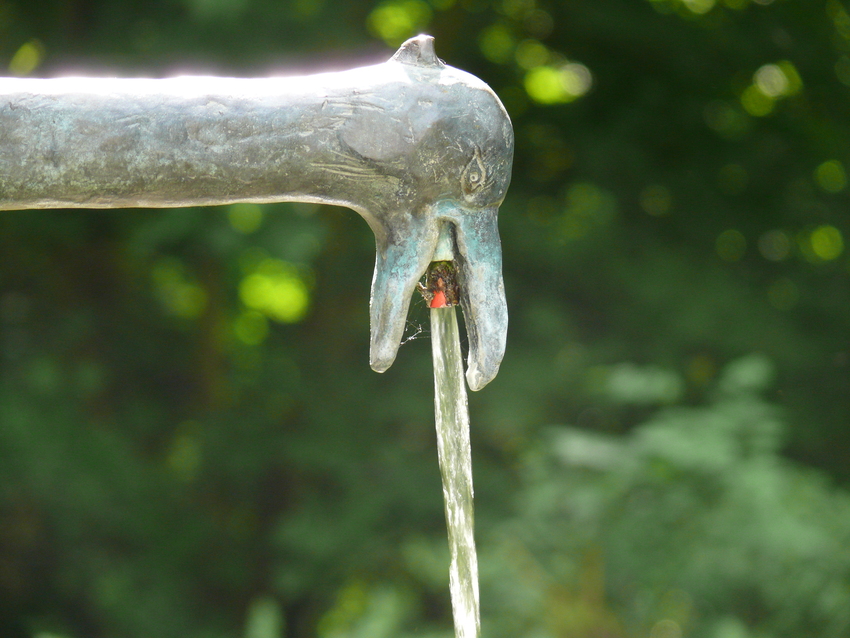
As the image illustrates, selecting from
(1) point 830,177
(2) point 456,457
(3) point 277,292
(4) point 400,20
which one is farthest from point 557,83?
(2) point 456,457

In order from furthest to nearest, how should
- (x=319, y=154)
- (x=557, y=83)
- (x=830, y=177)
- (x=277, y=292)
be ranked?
(x=277, y=292) < (x=557, y=83) < (x=830, y=177) < (x=319, y=154)

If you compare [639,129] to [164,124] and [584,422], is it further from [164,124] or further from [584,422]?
[164,124]

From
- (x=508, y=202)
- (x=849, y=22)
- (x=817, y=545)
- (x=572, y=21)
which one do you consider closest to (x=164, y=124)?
(x=817, y=545)

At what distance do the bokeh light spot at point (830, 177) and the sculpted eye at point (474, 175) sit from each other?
2.54 m

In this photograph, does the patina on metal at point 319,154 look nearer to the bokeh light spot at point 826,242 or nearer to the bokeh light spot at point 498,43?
the bokeh light spot at point 498,43

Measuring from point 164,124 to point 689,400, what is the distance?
250cm

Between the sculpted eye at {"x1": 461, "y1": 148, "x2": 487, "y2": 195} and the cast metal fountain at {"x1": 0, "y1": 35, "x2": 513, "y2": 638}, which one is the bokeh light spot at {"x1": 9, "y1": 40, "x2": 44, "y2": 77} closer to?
the cast metal fountain at {"x1": 0, "y1": 35, "x2": 513, "y2": 638}

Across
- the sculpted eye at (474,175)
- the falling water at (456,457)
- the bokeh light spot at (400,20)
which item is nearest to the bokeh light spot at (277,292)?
the bokeh light spot at (400,20)

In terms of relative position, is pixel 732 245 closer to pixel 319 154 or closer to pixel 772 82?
pixel 772 82

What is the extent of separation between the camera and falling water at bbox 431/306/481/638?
1077mm

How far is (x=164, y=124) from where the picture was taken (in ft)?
2.96

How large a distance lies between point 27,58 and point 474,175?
2.43m

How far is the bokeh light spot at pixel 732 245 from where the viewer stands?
3.23 metres

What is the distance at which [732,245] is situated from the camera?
3238 millimetres
